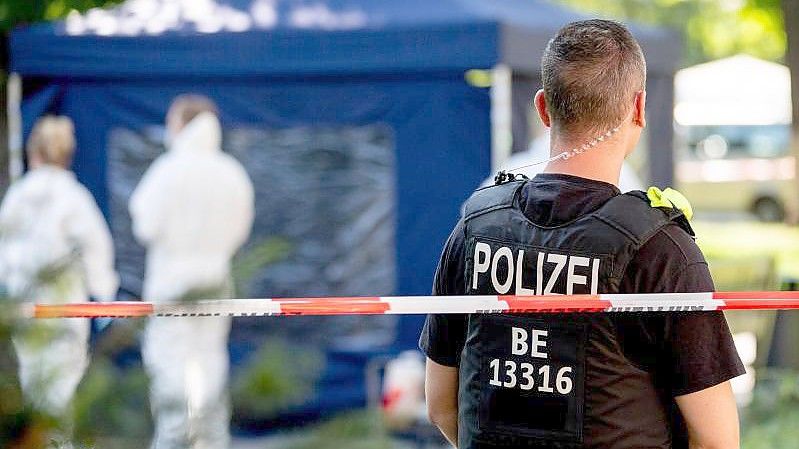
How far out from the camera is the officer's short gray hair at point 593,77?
2.16 meters

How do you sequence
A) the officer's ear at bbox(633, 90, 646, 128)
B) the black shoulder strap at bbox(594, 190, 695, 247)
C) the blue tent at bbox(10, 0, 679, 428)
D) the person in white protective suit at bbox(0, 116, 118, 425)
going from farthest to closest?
the blue tent at bbox(10, 0, 679, 428), the officer's ear at bbox(633, 90, 646, 128), the black shoulder strap at bbox(594, 190, 695, 247), the person in white protective suit at bbox(0, 116, 118, 425)

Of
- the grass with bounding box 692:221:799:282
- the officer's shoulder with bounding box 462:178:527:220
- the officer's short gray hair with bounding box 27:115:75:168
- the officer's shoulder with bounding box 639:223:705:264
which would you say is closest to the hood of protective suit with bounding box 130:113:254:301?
the officer's short gray hair with bounding box 27:115:75:168

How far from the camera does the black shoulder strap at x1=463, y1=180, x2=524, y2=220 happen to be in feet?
7.38

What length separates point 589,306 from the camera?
6.94 feet

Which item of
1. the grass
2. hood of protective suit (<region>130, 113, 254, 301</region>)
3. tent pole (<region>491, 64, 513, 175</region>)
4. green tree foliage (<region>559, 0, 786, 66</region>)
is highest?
tent pole (<region>491, 64, 513, 175</region>)

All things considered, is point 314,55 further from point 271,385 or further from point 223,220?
point 271,385

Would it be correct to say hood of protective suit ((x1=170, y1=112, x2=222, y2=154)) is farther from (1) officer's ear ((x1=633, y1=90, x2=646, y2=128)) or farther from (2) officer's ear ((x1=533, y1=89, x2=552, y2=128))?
(1) officer's ear ((x1=633, y1=90, x2=646, y2=128))

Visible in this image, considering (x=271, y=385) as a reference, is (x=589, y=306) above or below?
below

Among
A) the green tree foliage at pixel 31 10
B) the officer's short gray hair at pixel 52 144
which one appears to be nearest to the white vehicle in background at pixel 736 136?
the green tree foliage at pixel 31 10

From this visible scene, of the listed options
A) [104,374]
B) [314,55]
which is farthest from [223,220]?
[104,374]

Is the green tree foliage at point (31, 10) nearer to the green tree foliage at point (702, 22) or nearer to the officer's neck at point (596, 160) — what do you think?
the officer's neck at point (596, 160)

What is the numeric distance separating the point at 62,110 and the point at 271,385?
6844mm

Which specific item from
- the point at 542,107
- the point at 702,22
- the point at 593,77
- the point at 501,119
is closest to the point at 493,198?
the point at 542,107

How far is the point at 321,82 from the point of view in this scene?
292 inches
